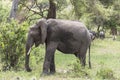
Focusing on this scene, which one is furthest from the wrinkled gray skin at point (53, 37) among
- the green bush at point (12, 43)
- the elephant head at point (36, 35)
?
the green bush at point (12, 43)

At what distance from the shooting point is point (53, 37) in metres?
11.8

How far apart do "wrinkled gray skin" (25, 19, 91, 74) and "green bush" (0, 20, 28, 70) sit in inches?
41.2

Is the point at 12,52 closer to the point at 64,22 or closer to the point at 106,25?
the point at 64,22

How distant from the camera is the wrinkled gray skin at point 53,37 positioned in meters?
11.7

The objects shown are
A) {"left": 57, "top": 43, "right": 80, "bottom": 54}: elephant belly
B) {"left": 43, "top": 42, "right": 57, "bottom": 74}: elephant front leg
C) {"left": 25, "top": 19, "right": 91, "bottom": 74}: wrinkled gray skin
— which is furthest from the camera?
{"left": 57, "top": 43, "right": 80, "bottom": 54}: elephant belly

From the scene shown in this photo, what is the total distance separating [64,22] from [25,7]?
1044 cm

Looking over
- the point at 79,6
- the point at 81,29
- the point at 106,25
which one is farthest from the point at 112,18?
the point at 81,29

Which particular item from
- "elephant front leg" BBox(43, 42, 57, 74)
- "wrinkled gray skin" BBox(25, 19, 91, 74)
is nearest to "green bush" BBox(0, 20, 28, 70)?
"wrinkled gray skin" BBox(25, 19, 91, 74)

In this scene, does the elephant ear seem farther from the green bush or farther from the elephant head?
the green bush

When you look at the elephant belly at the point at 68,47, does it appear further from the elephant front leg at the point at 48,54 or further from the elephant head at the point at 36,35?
the elephant head at the point at 36,35

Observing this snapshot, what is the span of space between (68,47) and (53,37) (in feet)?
2.65

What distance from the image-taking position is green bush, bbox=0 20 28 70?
12.7 m

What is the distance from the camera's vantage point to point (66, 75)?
11695 millimetres

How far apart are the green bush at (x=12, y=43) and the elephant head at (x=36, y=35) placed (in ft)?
3.52
